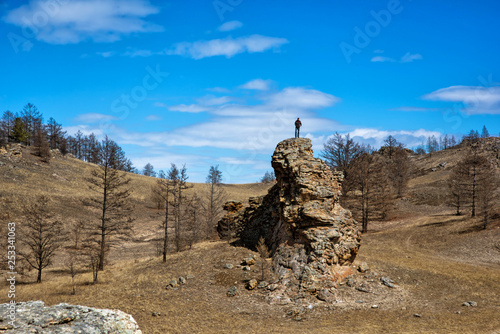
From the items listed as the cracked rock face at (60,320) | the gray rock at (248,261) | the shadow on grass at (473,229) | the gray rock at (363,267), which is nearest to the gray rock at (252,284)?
the gray rock at (248,261)

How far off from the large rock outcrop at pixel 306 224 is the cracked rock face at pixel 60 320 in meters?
12.0

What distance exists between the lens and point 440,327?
14.8m

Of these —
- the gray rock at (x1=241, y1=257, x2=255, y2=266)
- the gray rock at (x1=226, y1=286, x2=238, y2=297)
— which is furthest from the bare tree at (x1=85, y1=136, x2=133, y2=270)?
the gray rock at (x1=226, y1=286, x2=238, y2=297)

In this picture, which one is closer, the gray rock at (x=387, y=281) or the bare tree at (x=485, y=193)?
the gray rock at (x=387, y=281)

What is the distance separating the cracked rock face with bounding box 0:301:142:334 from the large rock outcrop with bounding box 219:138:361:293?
39.2 ft

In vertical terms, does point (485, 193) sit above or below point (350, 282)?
above

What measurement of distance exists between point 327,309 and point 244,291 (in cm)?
547

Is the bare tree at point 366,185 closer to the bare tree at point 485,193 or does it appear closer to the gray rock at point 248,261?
the bare tree at point 485,193

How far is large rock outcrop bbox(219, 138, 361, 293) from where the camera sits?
68.7 ft

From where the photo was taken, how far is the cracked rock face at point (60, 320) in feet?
29.8

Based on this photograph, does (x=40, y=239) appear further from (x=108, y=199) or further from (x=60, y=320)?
(x=60, y=320)

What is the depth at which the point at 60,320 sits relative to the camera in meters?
9.72

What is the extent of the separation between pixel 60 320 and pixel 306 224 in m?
16.1

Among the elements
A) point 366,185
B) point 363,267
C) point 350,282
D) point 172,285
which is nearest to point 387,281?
point 363,267
